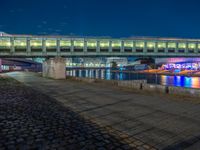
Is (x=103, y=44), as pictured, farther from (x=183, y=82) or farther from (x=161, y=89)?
(x=161, y=89)

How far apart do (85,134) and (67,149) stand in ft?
3.77

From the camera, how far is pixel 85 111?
8852 millimetres

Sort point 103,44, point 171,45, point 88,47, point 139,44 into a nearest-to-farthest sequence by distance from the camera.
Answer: point 88,47, point 103,44, point 139,44, point 171,45

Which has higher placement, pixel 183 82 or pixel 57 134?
pixel 57 134

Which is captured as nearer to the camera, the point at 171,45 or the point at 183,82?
the point at 183,82

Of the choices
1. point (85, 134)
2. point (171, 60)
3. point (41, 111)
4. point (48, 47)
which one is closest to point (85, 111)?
point (41, 111)

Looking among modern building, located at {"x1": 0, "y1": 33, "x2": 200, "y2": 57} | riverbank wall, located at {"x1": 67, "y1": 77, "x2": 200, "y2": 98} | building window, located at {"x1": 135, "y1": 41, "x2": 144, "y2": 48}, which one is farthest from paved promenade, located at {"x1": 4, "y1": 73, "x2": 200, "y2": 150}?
building window, located at {"x1": 135, "y1": 41, "x2": 144, "y2": 48}

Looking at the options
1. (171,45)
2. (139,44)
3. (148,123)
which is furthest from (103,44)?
(148,123)

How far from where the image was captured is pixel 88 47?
77.4 meters

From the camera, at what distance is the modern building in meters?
68.4

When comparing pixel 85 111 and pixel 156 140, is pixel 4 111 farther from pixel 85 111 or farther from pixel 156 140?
pixel 156 140

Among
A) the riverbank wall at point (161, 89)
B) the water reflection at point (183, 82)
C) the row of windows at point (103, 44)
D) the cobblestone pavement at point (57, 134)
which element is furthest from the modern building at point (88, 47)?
the cobblestone pavement at point (57, 134)

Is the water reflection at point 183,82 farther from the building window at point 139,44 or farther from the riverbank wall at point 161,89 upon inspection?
the building window at point 139,44

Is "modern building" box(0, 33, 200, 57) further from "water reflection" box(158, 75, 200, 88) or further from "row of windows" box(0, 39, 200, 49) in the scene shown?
"water reflection" box(158, 75, 200, 88)
